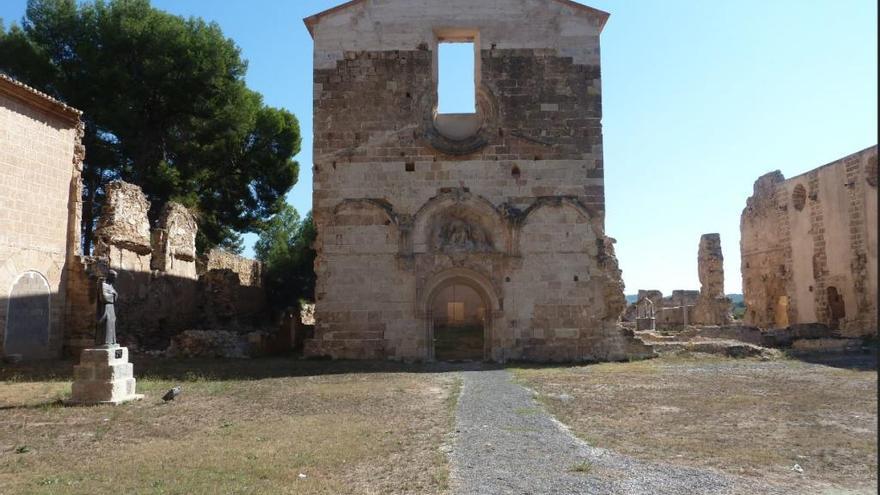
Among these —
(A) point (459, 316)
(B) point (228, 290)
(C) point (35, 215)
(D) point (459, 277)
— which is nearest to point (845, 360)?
(D) point (459, 277)

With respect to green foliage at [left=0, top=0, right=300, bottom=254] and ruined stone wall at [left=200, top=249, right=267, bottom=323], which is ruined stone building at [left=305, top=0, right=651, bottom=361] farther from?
green foliage at [left=0, top=0, right=300, bottom=254]

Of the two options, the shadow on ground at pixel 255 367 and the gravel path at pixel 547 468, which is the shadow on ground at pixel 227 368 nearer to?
the shadow on ground at pixel 255 367

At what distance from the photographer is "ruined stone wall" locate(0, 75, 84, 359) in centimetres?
1396

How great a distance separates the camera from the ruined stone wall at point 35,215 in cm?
1396

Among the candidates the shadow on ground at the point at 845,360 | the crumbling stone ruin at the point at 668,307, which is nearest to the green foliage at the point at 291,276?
the crumbling stone ruin at the point at 668,307

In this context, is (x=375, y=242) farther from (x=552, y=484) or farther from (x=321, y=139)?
(x=552, y=484)

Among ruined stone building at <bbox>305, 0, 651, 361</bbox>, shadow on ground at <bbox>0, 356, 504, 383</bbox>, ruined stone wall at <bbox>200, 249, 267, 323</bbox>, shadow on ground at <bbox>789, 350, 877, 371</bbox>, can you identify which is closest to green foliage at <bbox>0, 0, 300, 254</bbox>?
ruined stone wall at <bbox>200, 249, 267, 323</bbox>

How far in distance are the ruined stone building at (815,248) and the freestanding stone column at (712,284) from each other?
1.56 m

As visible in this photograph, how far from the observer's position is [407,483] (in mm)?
4898

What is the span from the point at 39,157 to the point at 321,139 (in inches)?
240

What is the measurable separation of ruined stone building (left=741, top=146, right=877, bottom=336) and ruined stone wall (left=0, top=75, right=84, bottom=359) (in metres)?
20.8

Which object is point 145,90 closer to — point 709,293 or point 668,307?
point 709,293

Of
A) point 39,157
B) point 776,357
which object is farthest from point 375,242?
point 776,357

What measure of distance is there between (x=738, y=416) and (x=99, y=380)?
25.6 ft
